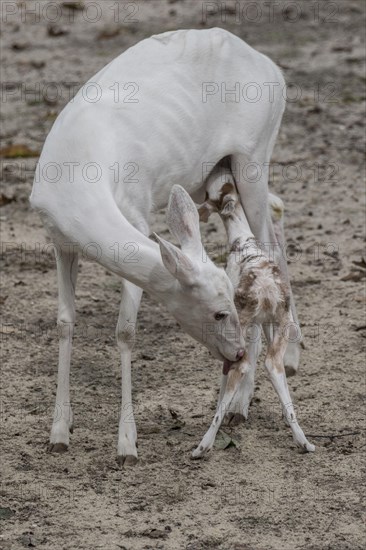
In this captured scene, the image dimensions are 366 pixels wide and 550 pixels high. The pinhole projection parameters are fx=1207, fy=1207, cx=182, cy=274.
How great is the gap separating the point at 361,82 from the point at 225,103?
5646mm

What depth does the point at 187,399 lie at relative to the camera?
236 inches

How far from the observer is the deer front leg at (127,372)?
17.6 ft

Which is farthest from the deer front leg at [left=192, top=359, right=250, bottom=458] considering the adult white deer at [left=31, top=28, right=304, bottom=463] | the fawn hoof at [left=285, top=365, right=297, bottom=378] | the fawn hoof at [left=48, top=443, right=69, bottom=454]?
the fawn hoof at [left=285, top=365, right=297, bottom=378]

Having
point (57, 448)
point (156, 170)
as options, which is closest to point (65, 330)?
point (57, 448)

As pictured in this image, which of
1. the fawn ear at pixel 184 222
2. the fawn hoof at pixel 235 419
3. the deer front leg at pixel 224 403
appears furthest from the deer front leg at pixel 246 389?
the fawn ear at pixel 184 222

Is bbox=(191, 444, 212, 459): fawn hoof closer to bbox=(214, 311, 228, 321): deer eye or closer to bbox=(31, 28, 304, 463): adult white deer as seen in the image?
bbox=(31, 28, 304, 463): adult white deer

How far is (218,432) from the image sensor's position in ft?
18.4

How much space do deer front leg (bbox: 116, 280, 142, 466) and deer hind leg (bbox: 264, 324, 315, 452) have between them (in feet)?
2.08

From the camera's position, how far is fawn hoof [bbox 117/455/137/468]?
534 centimetres

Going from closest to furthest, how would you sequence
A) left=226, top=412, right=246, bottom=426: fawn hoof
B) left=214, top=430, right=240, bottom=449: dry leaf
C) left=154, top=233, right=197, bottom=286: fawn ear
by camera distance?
1. left=154, top=233, right=197, bottom=286: fawn ear
2. left=214, top=430, right=240, bottom=449: dry leaf
3. left=226, top=412, right=246, bottom=426: fawn hoof

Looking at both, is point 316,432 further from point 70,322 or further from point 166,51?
point 166,51

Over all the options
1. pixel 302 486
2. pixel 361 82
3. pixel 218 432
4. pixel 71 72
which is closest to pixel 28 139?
pixel 71 72

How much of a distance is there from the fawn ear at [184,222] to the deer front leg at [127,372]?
73cm

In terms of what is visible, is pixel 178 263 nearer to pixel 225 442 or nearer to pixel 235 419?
pixel 225 442
